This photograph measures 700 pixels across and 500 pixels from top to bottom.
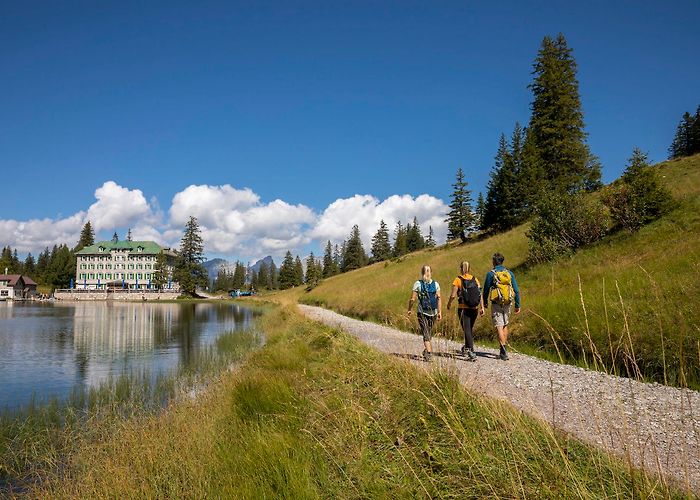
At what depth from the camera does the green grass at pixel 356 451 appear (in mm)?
3145

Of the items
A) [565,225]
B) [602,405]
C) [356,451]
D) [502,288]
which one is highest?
[565,225]

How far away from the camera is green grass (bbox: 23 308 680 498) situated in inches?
124

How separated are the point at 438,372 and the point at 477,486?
2.14 m

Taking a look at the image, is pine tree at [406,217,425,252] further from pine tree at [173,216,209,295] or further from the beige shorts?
the beige shorts

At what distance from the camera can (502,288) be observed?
9.72 meters

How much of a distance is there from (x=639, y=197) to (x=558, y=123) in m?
23.2

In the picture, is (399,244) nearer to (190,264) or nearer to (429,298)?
(190,264)

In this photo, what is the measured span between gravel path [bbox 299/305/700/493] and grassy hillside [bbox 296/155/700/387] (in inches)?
14.2

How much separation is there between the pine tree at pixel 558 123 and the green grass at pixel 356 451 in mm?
36333

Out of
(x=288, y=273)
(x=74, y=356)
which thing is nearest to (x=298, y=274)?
(x=288, y=273)

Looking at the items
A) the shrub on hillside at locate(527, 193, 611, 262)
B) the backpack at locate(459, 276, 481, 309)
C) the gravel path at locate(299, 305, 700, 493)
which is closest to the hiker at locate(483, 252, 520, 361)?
the backpack at locate(459, 276, 481, 309)

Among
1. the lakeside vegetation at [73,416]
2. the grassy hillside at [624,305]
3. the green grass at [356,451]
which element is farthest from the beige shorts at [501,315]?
the lakeside vegetation at [73,416]

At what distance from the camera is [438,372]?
17.0ft

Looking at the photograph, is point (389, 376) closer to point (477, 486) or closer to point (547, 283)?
point (477, 486)
